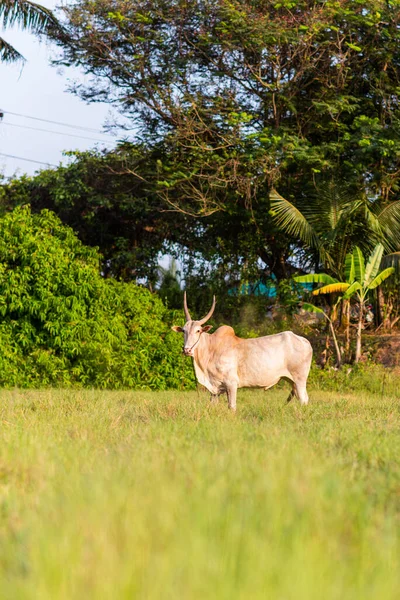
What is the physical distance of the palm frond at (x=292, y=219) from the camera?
1745 centimetres

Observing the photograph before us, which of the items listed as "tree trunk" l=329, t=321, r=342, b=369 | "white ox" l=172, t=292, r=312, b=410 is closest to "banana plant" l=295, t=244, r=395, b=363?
"tree trunk" l=329, t=321, r=342, b=369

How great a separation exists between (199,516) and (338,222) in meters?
14.9

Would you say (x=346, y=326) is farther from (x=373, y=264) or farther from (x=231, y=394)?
(x=231, y=394)

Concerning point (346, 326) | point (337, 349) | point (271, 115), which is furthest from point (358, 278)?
point (271, 115)

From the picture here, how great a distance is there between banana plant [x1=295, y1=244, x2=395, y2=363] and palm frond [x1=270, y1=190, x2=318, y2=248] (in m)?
1.08

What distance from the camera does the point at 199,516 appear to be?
10.2ft

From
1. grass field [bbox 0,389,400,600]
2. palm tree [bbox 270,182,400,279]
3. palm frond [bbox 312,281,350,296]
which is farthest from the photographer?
palm tree [bbox 270,182,400,279]

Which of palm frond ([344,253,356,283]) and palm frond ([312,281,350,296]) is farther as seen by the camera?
palm frond ([344,253,356,283])

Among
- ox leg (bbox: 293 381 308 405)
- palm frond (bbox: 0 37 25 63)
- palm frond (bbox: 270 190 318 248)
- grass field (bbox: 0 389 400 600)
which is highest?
palm frond (bbox: 0 37 25 63)

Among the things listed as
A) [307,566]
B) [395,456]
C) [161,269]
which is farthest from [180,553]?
[161,269]

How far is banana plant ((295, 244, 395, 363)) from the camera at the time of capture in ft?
54.0

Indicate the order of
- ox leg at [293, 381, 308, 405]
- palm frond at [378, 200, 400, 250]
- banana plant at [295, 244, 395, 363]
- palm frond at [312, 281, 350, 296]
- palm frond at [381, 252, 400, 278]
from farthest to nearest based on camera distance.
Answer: palm frond at [378, 200, 400, 250], palm frond at [381, 252, 400, 278], banana plant at [295, 244, 395, 363], palm frond at [312, 281, 350, 296], ox leg at [293, 381, 308, 405]

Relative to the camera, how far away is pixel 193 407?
29.5 ft

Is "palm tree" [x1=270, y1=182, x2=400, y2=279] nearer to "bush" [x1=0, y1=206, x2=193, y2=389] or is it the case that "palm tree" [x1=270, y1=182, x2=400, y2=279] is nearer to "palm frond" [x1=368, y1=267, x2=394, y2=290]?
"palm frond" [x1=368, y1=267, x2=394, y2=290]
